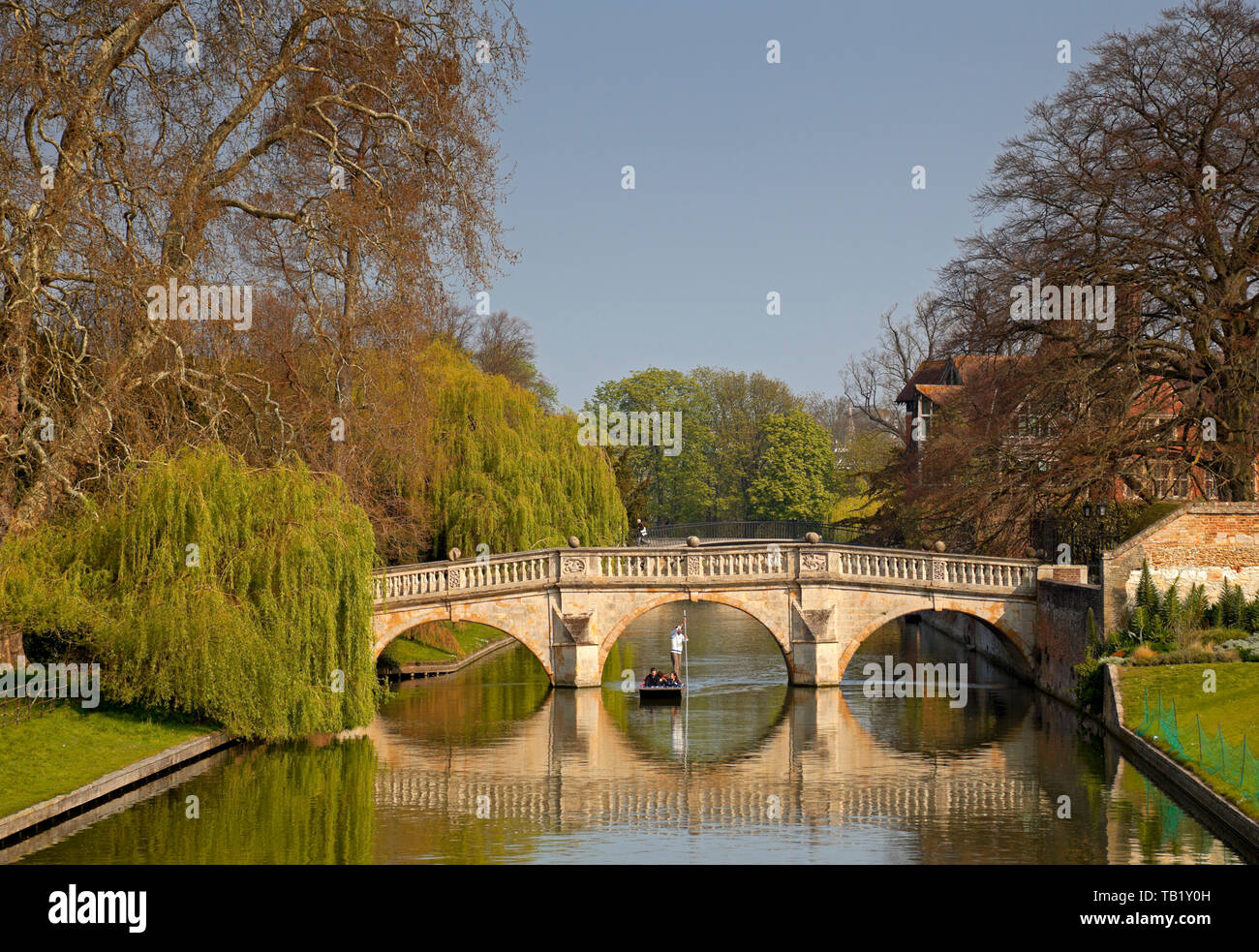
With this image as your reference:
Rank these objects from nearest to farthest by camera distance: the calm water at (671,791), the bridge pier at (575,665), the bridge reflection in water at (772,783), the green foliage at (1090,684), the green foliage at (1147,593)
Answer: the calm water at (671,791) → the bridge reflection in water at (772,783) → the green foliage at (1090,684) → the green foliage at (1147,593) → the bridge pier at (575,665)

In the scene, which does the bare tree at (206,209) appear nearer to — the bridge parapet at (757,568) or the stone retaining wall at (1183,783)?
the bridge parapet at (757,568)

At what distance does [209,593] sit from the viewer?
74.3 ft

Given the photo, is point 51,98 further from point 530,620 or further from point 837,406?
point 837,406

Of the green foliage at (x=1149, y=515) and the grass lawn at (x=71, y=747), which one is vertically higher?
the green foliage at (x=1149, y=515)

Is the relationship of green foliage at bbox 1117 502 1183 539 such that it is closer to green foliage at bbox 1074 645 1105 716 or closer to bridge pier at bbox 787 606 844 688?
green foliage at bbox 1074 645 1105 716

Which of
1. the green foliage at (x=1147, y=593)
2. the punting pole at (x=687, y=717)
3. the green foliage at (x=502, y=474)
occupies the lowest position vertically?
the punting pole at (x=687, y=717)

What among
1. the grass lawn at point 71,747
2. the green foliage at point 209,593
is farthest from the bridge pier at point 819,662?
the grass lawn at point 71,747

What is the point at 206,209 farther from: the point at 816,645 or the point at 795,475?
the point at 795,475

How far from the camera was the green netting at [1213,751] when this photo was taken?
56.9 ft

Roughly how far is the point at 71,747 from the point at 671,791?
27.8ft

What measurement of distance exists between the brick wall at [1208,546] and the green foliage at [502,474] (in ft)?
Result: 49.6

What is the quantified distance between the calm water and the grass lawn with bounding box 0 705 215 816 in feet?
2.37

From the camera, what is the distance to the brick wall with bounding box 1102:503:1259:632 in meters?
28.0

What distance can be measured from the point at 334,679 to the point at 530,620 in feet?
25.6
